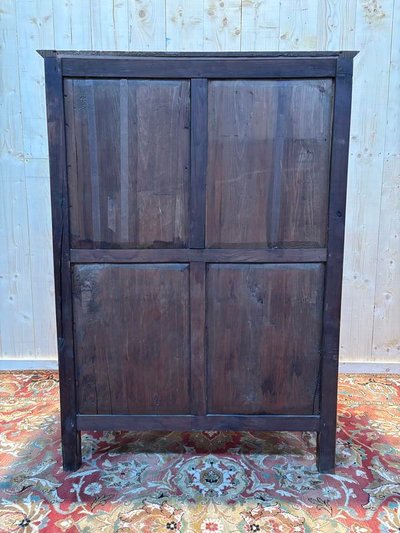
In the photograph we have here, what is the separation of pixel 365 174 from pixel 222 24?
1.10m

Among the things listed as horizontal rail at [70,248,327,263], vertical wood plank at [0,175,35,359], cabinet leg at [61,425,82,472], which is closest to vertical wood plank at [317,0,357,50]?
horizontal rail at [70,248,327,263]

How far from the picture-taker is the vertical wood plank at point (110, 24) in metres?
2.19

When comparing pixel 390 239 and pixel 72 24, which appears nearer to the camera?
pixel 72 24

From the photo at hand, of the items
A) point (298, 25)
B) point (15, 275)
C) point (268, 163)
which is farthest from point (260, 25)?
point (15, 275)

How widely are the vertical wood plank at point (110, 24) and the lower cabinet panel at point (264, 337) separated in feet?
4.90

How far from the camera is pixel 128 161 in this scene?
1406 mm

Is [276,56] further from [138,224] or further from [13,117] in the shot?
[13,117]

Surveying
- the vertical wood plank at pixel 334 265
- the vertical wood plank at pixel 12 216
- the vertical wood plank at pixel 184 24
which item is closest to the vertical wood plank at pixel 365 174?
the vertical wood plank at pixel 184 24

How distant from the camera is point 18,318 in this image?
96.2 inches

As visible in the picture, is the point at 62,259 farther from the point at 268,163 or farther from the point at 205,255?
the point at 268,163

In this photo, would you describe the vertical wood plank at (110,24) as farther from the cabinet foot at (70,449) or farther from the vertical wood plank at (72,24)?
the cabinet foot at (70,449)

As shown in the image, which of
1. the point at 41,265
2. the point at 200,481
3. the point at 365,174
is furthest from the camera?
the point at 41,265

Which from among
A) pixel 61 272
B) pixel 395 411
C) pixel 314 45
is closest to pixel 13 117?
pixel 61 272

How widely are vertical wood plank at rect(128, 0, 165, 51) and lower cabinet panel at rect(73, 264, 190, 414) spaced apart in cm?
140
